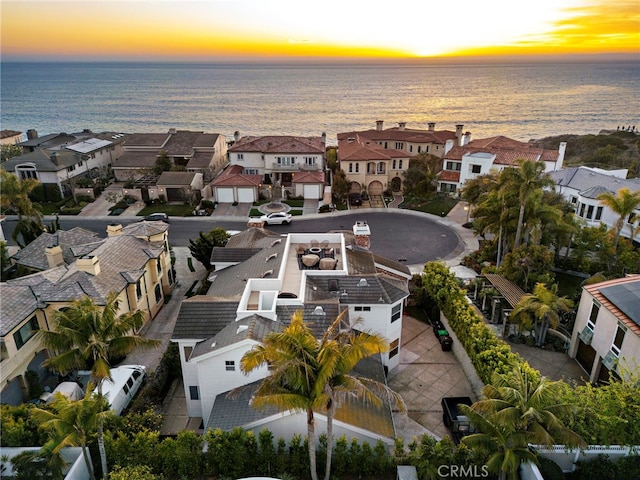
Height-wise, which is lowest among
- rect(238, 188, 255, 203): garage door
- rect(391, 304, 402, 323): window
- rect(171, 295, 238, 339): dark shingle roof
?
rect(238, 188, 255, 203): garage door

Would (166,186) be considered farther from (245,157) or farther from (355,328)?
(355,328)

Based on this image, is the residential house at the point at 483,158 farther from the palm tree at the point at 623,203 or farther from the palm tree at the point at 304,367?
the palm tree at the point at 304,367

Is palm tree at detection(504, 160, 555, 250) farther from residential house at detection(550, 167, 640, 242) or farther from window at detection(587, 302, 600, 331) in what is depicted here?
residential house at detection(550, 167, 640, 242)

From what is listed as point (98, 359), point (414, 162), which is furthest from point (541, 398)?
point (414, 162)

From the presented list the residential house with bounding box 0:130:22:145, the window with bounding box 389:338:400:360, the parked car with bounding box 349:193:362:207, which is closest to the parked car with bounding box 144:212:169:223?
the parked car with bounding box 349:193:362:207

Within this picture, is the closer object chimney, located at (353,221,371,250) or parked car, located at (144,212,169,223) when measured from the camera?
chimney, located at (353,221,371,250)

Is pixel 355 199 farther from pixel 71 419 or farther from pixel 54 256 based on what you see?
pixel 71 419
